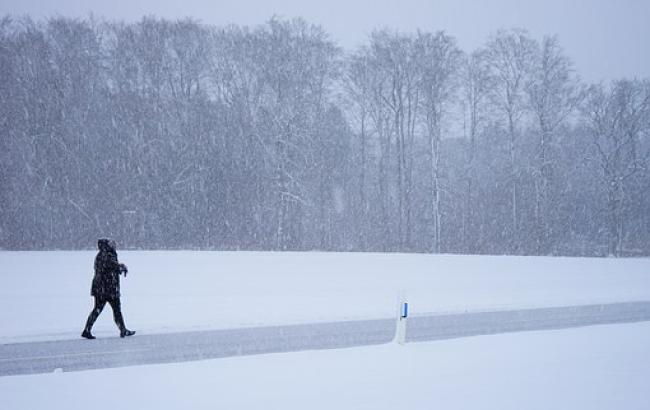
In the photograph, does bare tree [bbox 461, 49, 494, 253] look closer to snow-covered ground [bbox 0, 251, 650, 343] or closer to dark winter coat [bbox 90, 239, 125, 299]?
snow-covered ground [bbox 0, 251, 650, 343]

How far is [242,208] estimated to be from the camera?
4062 cm

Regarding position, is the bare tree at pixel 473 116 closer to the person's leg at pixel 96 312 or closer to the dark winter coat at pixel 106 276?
the dark winter coat at pixel 106 276

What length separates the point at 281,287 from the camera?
21.9 meters

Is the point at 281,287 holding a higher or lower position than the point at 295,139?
lower

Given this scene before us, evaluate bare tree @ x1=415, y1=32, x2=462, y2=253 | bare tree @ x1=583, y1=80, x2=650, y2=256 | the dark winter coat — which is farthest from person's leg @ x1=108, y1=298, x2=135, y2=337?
bare tree @ x1=583, y1=80, x2=650, y2=256

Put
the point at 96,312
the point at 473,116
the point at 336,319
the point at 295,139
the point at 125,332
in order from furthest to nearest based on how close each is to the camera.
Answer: the point at 473,116
the point at 295,139
the point at 336,319
the point at 125,332
the point at 96,312

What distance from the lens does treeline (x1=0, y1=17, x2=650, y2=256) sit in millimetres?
37250

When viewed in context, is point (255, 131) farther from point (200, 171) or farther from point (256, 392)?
point (256, 392)

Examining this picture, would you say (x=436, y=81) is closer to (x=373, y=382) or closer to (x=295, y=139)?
(x=295, y=139)

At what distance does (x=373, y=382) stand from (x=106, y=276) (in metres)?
6.28

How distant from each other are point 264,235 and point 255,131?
23.2ft

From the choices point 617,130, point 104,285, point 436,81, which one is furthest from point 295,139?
point 104,285

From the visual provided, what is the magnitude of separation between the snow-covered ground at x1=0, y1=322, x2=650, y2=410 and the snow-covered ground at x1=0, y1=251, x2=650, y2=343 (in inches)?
90.2

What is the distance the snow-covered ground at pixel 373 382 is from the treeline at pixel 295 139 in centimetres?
2916
